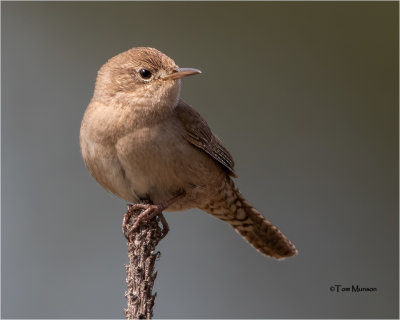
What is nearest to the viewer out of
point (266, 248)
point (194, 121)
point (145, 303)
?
point (145, 303)

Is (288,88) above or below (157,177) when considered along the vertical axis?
above

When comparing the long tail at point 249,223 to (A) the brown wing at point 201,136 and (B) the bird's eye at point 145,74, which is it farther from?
(B) the bird's eye at point 145,74

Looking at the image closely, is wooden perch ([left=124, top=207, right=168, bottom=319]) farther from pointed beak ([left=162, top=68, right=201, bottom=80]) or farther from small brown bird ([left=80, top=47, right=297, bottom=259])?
pointed beak ([left=162, top=68, right=201, bottom=80])

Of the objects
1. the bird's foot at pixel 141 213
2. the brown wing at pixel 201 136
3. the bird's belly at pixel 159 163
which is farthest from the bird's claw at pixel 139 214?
the brown wing at pixel 201 136

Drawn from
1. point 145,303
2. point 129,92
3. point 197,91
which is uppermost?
point 197,91

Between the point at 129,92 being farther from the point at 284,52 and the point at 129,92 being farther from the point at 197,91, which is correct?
the point at 284,52

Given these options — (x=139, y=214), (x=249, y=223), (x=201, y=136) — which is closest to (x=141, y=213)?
(x=139, y=214)

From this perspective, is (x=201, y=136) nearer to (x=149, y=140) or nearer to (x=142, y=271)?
(x=149, y=140)

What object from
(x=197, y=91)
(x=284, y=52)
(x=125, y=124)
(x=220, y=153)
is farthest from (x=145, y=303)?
(x=284, y=52)

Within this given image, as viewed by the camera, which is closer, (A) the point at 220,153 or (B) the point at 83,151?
(B) the point at 83,151
